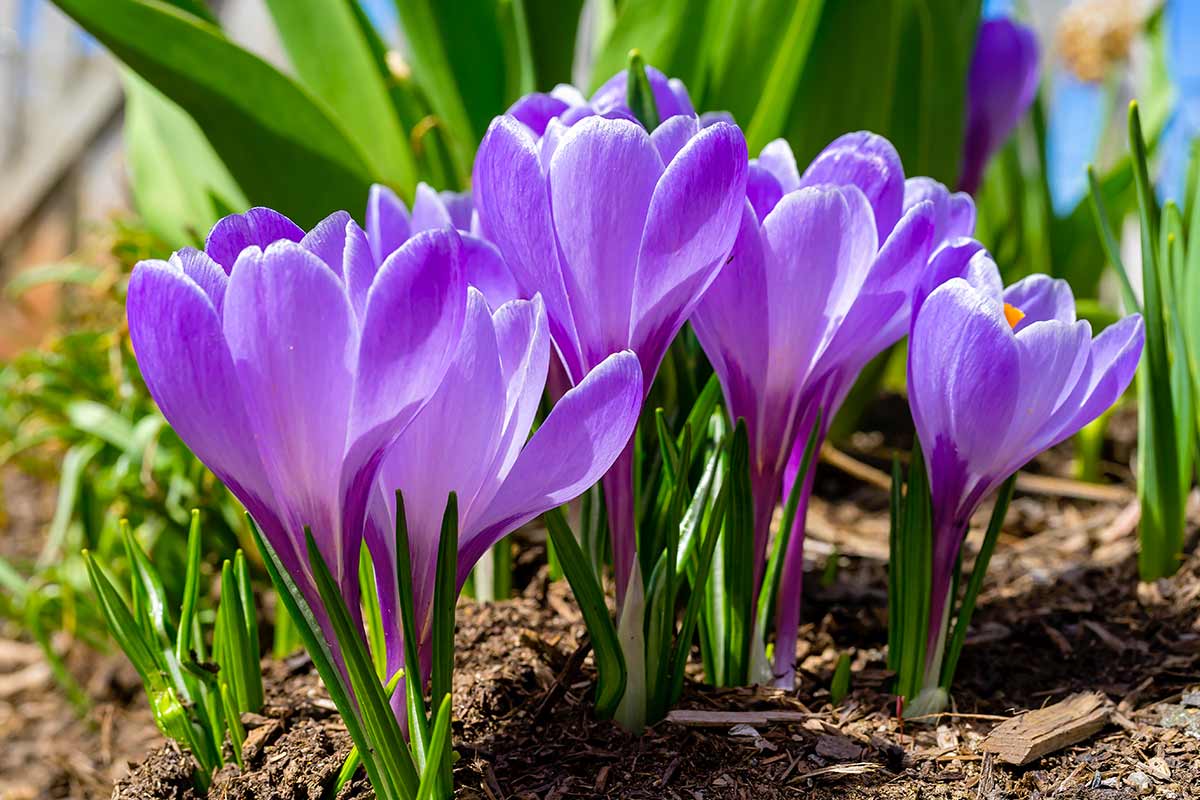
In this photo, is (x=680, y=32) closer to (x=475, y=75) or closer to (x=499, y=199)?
(x=475, y=75)

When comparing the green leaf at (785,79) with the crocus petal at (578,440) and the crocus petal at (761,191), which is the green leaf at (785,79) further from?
the crocus petal at (578,440)

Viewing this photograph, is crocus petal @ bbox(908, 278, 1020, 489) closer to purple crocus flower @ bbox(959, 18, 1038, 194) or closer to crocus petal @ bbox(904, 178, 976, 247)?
crocus petal @ bbox(904, 178, 976, 247)

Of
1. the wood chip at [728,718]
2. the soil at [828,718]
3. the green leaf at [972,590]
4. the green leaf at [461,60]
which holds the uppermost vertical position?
the green leaf at [461,60]

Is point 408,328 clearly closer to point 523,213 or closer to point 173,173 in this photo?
point 523,213

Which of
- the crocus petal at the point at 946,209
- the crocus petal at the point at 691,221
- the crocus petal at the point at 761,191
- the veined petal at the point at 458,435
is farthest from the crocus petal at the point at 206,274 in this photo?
the crocus petal at the point at 946,209

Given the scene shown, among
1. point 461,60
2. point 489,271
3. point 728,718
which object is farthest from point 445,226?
point 461,60
